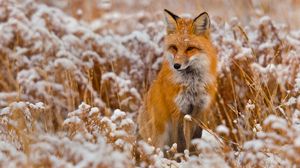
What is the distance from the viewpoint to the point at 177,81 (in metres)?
5.53

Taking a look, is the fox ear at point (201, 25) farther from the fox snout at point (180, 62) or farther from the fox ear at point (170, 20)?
the fox snout at point (180, 62)

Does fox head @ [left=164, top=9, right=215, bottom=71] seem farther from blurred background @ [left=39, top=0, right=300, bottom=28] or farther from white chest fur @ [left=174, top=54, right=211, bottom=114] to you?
blurred background @ [left=39, top=0, right=300, bottom=28]

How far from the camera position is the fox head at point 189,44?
17.6 feet

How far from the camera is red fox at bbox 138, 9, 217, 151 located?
546 cm

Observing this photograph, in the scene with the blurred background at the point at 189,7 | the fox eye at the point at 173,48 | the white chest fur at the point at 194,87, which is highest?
the blurred background at the point at 189,7

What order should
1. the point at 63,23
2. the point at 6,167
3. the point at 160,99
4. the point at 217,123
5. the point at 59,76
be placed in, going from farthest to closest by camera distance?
the point at 63,23 < the point at 59,76 < the point at 217,123 < the point at 160,99 < the point at 6,167

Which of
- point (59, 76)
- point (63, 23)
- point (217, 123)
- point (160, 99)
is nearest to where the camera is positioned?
point (160, 99)

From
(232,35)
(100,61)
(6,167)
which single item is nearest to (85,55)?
(100,61)

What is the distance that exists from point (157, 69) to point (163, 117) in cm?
217

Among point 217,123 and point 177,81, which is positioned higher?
point 177,81

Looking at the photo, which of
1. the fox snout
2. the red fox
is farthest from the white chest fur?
the fox snout

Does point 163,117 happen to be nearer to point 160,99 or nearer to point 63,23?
point 160,99

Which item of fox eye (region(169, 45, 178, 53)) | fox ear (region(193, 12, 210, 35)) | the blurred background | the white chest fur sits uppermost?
the blurred background

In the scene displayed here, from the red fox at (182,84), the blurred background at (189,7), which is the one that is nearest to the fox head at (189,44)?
the red fox at (182,84)
